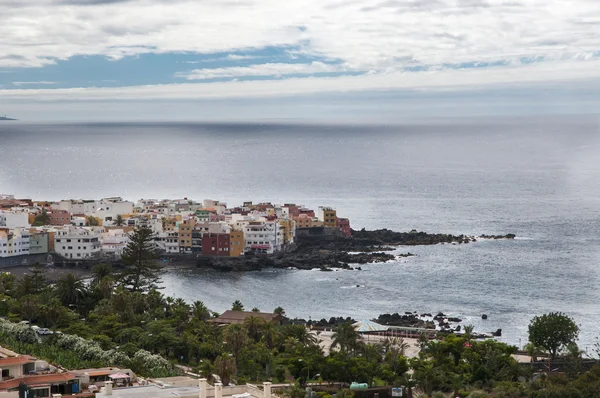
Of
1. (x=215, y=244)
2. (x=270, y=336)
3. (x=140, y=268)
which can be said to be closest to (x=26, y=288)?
(x=140, y=268)

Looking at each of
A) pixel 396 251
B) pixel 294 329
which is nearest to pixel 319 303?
pixel 294 329

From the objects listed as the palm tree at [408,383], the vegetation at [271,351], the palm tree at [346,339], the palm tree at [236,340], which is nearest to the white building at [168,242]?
the vegetation at [271,351]

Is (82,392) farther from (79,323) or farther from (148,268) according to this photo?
(148,268)

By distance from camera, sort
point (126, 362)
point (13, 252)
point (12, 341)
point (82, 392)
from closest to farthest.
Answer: point (82, 392)
point (126, 362)
point (12, 341)
point (13, 252)

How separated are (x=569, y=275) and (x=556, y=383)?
24180 mm

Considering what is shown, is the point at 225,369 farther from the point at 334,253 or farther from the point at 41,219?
the point at 41,219

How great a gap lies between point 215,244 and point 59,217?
437 inches

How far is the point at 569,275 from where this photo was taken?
48.2 metres

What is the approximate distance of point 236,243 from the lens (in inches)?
2223

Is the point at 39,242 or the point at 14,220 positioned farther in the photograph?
the point at 14,220

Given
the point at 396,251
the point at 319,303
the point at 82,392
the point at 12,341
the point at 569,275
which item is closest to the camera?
the point at 82,392

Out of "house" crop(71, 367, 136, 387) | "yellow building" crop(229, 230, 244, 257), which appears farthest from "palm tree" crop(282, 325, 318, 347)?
"yellow building" crop(229, 230, 244, 257)

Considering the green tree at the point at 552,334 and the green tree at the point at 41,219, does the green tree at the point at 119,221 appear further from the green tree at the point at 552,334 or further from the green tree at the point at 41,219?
the green tree at the point at 552,334

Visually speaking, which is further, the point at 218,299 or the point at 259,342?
the point at 218,299
